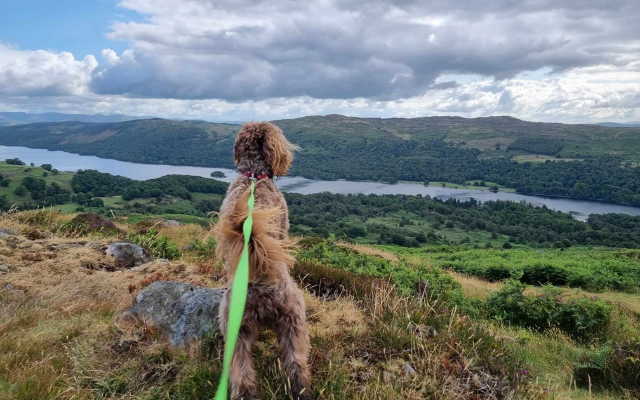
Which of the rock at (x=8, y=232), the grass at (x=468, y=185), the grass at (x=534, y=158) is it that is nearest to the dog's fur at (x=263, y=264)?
the rock at (x=8, y=232)

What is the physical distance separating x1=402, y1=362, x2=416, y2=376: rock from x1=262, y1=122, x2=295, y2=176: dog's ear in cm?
237

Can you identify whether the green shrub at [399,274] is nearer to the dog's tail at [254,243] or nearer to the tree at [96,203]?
the dog's tail at [254,243]

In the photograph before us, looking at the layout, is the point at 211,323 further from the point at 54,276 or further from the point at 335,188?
the point at 335,188

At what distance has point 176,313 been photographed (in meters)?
4.49

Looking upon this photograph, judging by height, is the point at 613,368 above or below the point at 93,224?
→ below

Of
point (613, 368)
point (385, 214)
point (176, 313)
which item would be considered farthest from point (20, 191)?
point (613, 368)

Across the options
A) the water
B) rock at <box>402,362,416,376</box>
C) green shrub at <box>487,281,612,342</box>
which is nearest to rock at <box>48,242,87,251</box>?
rock at <box>402,362,416,376</box>

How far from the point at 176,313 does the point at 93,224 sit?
28.1 feet

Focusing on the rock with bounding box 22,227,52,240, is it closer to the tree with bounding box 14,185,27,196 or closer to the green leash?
the green leash

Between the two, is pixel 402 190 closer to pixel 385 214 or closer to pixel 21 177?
pixel 385 214

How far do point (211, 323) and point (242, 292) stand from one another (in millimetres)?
2114

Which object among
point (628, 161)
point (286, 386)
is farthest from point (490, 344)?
point (628, 161)

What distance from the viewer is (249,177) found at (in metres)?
3.72

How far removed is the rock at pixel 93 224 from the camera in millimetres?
10883
